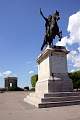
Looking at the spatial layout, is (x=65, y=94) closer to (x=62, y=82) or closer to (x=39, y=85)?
(x=62, y=82)

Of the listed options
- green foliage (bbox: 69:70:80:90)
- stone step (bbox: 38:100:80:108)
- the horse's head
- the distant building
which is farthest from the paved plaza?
the distant building

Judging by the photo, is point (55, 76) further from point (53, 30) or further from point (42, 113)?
point (42, 113)

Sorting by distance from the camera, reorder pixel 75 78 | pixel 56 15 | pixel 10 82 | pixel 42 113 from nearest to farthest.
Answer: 1. pixel 42 113
2. pixel 56 15
3. pixel 75 78
4. pixel 10 82

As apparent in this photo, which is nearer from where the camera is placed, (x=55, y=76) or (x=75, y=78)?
(x=55, y=76)

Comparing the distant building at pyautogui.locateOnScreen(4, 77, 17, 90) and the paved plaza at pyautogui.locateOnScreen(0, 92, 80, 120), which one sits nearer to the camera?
the paved plaza at pyautogui.locateOnScreen(0, 92, 80, 120)

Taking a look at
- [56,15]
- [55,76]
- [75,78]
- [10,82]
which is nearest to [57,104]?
[55,76]

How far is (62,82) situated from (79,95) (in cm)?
181

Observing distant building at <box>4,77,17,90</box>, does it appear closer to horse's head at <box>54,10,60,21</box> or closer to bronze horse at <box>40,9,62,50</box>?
bronze horse at <box>40,9,62,50</box>

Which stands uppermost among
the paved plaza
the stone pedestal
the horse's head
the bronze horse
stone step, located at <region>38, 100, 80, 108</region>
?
the horse's head

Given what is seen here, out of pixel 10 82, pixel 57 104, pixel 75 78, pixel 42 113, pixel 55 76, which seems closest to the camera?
pixel 42 113

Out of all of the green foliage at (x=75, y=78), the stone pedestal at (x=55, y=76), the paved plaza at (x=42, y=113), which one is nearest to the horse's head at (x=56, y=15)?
the stone pedestal at (x=55, y=76)

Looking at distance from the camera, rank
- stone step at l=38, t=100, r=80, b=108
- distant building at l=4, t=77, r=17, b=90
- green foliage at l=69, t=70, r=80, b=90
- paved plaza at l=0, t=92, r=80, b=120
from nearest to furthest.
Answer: paved plaza at l=0, t=92, r=80, b=120 → stone step at l=38, t=100, r=80, b=108 → green foliage at l=69, t=70, r=80, b=90 → distant building at l=4, t=77, r=17, b=90

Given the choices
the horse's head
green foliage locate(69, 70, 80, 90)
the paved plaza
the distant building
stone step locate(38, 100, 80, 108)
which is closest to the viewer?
the paved plaza

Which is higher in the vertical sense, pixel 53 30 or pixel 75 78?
pixel 53 30
